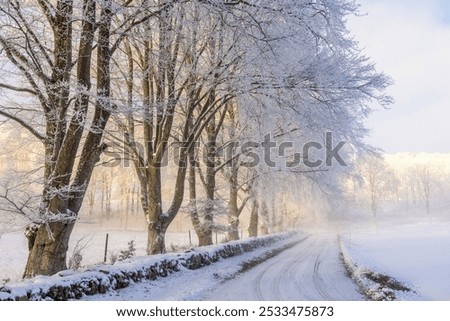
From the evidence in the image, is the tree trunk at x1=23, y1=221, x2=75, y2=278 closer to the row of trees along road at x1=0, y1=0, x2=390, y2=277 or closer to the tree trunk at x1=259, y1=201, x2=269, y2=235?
the row of trees along road at x1=0, y1=0, x2=390, y2=277

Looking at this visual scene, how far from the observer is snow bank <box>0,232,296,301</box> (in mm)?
5398

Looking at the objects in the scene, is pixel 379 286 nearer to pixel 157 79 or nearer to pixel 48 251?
pixel 48 251

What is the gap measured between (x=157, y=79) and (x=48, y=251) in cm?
712

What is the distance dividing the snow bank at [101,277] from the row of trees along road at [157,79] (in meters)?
1.08

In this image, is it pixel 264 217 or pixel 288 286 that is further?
pixel 264 217

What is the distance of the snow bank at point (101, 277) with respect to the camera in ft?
17.7

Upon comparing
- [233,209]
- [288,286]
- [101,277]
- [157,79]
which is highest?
[157,79]

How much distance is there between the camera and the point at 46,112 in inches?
336

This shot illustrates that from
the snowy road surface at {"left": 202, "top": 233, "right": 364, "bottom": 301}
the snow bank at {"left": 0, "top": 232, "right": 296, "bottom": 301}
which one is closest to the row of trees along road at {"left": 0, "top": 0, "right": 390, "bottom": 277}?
the snow bank at {"left": 0, "top": 232, "right": 296, "bottom": 301}

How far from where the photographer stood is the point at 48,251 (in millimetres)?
7457

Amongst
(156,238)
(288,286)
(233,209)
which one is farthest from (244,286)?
(233,209)

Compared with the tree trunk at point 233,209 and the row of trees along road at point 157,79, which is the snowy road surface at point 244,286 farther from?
the tree trunk at point 233,209

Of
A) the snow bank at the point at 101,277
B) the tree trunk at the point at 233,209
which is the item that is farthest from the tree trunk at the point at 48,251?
the tree trunk at the point at 233,209

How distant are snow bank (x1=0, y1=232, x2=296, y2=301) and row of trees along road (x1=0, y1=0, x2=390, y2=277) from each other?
1.08m
